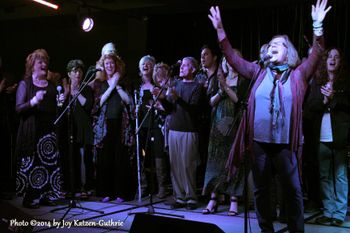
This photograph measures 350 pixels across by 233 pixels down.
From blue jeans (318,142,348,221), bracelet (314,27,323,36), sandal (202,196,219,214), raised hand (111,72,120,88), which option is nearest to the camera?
bracelet (314,27,323,36)

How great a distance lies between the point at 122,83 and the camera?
5965 mm

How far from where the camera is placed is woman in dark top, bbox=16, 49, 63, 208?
539 cm

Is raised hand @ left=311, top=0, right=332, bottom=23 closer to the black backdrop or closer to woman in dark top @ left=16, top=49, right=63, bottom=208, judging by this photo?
the black backdrop

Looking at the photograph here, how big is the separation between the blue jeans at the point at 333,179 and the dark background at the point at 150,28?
2.11m

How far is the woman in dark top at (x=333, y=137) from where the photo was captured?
4.58 metres

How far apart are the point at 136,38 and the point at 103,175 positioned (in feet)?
13.3

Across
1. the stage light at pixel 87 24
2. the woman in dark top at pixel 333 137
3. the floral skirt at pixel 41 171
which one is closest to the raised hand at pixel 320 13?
the woman in dark top at pixel 333 137

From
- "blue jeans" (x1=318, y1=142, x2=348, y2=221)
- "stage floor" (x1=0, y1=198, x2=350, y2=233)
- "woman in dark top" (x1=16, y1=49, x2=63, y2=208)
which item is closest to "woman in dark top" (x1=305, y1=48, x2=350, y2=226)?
"blue jeans" (x1=318, y1=142, x2=348, y2=221)

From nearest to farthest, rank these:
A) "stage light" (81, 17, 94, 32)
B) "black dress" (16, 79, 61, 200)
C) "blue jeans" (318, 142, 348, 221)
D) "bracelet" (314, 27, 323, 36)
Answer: "bracelet" (314, 27, 323, 36)
"blue jeans" (318, 142, 348, 221)
"black dress" (16, 79, 61, 200)
"stage light" (81, 17, 94, 32)

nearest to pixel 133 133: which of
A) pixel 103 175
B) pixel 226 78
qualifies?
pixel 103 175

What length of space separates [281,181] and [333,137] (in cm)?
129

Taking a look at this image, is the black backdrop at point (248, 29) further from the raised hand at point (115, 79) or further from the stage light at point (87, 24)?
the raised hand at point (115, 79)

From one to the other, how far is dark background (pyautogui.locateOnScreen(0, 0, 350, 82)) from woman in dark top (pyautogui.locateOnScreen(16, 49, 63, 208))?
299 cm

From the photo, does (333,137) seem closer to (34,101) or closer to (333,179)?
(333,179)
